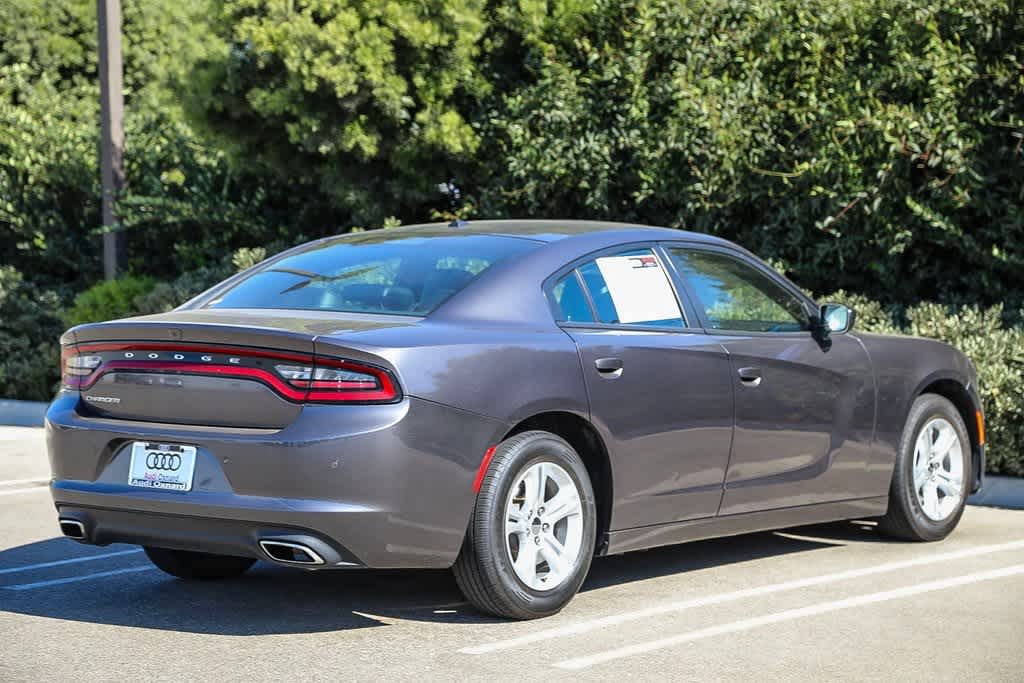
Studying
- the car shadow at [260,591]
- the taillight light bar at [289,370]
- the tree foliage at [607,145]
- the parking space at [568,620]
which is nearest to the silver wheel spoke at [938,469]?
the parking space at [568,620]

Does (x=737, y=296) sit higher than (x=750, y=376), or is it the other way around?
(x=737, y=296)

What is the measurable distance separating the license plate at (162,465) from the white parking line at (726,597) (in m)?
1.19

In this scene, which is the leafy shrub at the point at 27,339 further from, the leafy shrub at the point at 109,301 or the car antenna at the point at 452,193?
the car antenna at the point at 452,193

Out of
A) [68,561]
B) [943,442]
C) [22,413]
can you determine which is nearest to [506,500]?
[68,561]

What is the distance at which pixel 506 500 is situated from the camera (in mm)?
6016

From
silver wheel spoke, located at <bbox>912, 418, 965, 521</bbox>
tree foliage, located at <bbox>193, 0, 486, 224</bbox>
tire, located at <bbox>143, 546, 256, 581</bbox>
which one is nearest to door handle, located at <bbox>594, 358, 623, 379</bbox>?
tire, located at <bbox>143, 546, 256, 581</bbox>

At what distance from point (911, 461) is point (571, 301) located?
2.48m

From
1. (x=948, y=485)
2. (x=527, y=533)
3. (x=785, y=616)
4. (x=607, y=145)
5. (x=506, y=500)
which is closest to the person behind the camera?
(x=506, y=500)

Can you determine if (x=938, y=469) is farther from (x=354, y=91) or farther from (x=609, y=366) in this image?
(x=354, y=91)

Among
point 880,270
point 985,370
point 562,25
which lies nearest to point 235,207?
point 562,25

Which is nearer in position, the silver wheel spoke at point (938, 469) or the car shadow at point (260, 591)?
the car shadow at point (260, 591)

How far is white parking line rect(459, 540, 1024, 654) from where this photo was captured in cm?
585

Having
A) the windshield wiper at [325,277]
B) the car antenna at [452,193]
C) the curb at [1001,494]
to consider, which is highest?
the car antenna at [452,193]

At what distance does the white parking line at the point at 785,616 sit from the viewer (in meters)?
5.61
